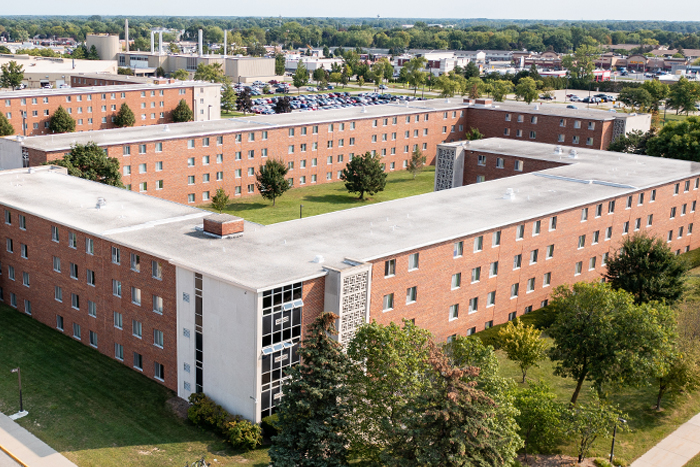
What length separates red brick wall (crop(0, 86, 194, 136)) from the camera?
324 ft

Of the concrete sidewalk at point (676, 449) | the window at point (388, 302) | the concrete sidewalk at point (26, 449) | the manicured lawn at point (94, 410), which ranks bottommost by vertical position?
the concrete sidewalk at point (676, 449)

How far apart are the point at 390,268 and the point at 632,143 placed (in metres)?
57.7

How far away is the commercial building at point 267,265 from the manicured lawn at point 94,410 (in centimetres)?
137

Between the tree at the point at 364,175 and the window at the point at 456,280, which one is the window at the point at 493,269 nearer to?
the window at the point at 456,280

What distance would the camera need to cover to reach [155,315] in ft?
122

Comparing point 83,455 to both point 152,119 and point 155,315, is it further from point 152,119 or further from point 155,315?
point 152,119

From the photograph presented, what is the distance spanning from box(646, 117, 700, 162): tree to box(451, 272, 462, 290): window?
48900mm

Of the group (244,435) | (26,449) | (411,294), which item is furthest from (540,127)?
(26,449)

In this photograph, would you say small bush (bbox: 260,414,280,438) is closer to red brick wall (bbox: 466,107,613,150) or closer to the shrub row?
the shrub row

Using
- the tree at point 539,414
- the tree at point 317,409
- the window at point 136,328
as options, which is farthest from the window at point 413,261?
the window at point 136,328

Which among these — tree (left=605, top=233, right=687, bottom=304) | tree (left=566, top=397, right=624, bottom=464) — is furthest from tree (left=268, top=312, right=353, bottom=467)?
Answer: tree (left=605, top=233, right=687, bottom=304)

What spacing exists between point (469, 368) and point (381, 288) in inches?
476

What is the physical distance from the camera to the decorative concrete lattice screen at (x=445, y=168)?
2803 inches

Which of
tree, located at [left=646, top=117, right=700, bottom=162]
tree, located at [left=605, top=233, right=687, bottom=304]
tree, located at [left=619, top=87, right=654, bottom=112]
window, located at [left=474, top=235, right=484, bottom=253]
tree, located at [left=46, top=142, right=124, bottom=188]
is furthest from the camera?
tree, located at [left=619, top=87, right=654, bottom=112]
